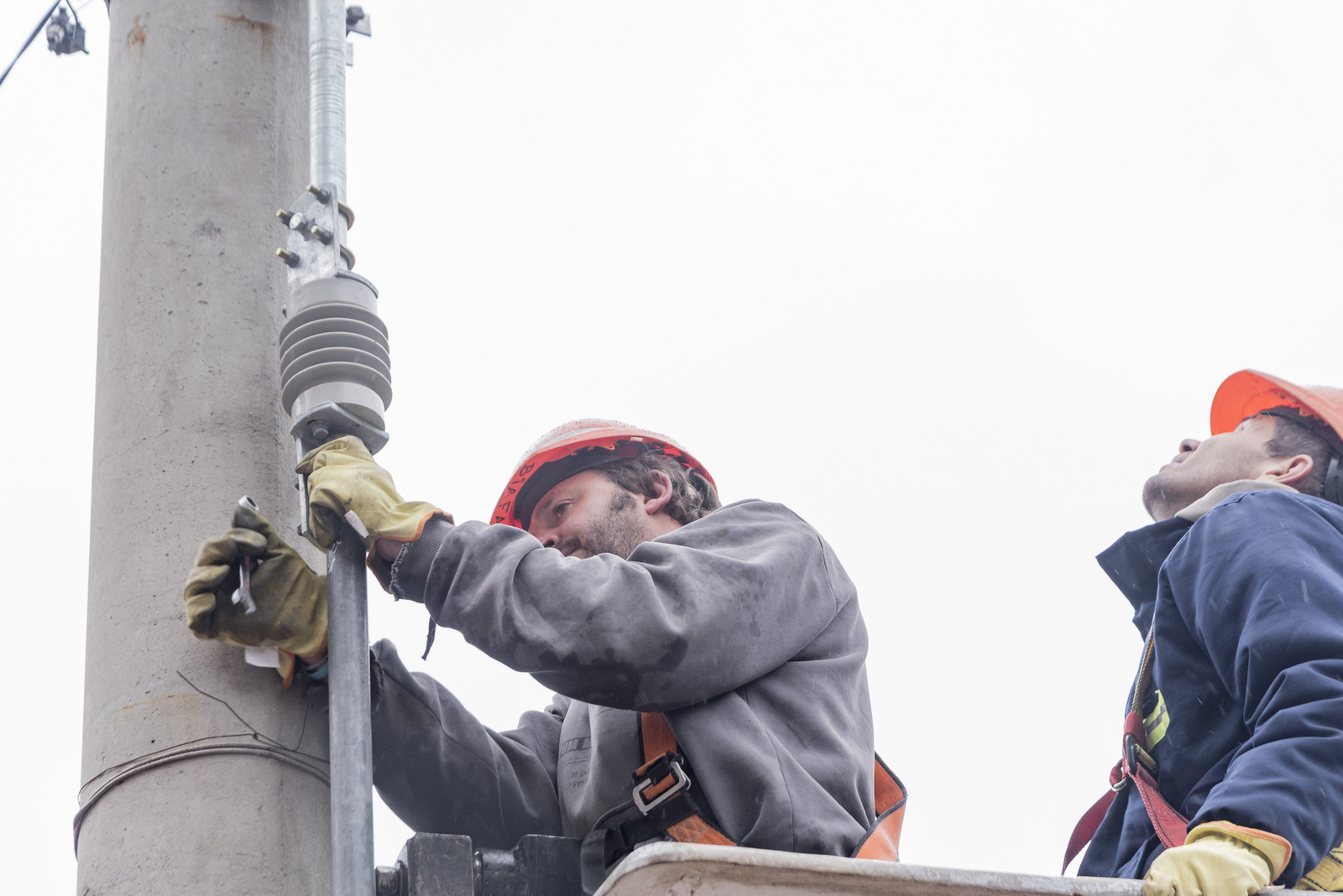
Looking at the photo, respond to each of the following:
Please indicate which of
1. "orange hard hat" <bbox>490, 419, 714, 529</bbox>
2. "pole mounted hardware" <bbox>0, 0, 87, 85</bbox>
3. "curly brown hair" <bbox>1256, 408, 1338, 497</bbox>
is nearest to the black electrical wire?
"pole mounted hardware" <bbox>0, 0, 87, 85</bbox>

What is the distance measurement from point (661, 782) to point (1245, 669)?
55.6 inches

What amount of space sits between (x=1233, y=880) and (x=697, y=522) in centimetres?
143

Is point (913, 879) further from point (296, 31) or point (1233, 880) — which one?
point (296, 31)

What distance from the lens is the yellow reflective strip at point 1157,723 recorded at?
154 inches

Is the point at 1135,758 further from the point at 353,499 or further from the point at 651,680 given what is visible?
the point at 353,499

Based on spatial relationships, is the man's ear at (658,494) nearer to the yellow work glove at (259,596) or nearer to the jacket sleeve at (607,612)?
the jacket sleeve at (607,612)

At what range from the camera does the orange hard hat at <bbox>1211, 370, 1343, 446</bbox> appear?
4.71m

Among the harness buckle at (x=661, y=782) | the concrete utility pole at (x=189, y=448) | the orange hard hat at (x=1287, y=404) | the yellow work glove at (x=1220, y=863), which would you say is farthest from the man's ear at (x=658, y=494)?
the orange hard hat at (x=1287, y=404)

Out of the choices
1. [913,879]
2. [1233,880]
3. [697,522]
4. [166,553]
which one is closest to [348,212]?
[166,553]

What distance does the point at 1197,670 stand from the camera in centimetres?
391

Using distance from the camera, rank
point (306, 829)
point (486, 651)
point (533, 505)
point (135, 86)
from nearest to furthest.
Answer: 1. point (306, 829)
2. point (486, 651)
3. point (135, 86)
4. point (533, 505)

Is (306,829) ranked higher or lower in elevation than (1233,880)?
higher

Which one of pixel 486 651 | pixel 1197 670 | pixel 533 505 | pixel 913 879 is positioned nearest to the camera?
pixel 913 879

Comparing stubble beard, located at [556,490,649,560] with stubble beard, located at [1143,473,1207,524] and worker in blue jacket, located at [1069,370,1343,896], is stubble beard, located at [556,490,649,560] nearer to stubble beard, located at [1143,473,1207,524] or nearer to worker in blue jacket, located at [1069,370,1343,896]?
worker in blue jacket, located at [1069,370,1343,896]
